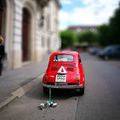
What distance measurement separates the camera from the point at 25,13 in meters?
26.2

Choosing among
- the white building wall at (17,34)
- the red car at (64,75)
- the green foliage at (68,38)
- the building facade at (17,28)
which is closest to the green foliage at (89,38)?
the green foliage at (68,38)

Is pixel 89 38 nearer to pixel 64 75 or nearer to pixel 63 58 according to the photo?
pixel 63 58

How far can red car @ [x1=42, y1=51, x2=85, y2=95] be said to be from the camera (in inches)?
439

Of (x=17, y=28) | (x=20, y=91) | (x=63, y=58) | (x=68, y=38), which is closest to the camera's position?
(x=20, y=91)

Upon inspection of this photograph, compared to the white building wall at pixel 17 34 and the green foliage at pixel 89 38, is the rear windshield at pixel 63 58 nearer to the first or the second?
the white building wall at pixel 17 34

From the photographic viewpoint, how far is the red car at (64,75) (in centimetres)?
1116

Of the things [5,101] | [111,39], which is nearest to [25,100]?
[5,101]

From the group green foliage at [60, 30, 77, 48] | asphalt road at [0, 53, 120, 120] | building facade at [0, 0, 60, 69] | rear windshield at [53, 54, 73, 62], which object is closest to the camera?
asphalt road at [0, 53, 120, 120]

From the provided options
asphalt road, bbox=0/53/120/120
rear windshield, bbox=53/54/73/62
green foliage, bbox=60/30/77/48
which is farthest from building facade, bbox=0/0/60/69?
green foliage, bbox=60/30/77/48

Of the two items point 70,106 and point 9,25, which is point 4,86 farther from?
point 9,25

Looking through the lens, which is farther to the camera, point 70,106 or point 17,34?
point 17,34

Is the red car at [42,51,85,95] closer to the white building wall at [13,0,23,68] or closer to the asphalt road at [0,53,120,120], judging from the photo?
the asphalt road at [0,53,120,120]

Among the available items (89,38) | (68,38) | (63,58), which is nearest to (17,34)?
(63,58)

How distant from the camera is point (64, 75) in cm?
1132
